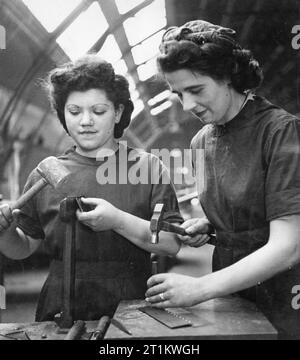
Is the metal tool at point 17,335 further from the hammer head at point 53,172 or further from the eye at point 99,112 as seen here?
the eye at point 99,112

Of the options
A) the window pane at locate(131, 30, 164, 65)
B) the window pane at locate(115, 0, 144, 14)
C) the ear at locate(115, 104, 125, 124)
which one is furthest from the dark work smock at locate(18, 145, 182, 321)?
the window pane at locate(115, 0, 144, 14)

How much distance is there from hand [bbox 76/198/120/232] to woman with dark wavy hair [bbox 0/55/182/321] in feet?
0.19

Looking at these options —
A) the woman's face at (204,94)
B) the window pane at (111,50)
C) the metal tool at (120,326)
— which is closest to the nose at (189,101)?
the woman's face at (204,94)

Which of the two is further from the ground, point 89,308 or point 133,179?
point 133,179

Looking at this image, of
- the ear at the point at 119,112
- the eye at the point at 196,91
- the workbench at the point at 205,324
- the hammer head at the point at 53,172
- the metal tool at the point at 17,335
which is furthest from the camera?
the ear at the point at 119,112

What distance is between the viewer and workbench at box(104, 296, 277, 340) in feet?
3.49

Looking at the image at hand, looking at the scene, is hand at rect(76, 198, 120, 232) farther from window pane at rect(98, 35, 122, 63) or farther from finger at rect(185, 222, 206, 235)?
window pane at rect(98, 35, 122, 63)

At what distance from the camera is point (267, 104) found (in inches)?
56.2

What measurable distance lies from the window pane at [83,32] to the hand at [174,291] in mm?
937

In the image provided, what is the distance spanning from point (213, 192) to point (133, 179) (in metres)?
0.29

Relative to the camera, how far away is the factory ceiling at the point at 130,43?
64.7 inches

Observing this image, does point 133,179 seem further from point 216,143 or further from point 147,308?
point 147,308

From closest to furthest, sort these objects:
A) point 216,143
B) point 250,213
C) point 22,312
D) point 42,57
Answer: point 250,213
point 216,143
point 42,57
point 22,312
